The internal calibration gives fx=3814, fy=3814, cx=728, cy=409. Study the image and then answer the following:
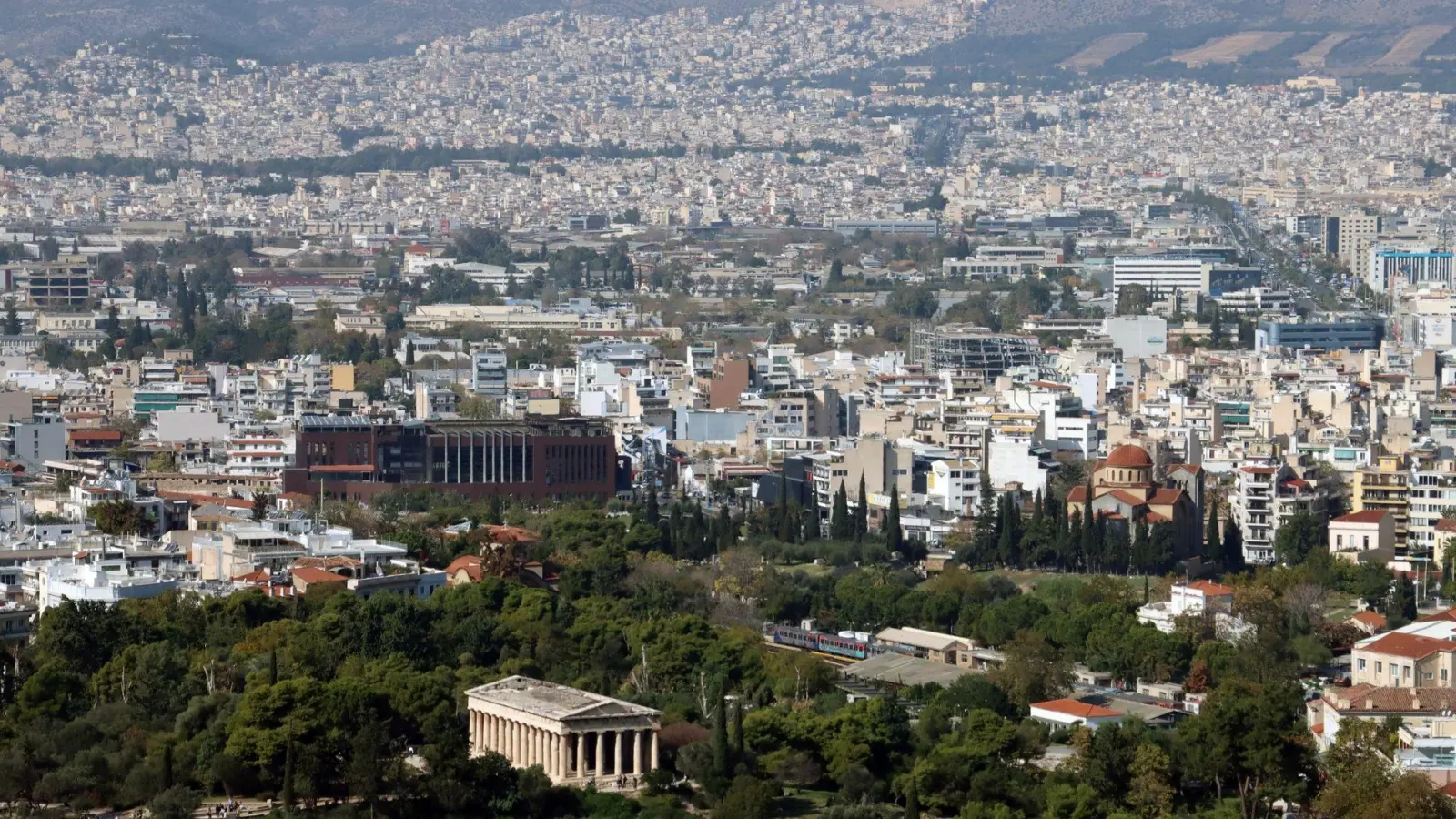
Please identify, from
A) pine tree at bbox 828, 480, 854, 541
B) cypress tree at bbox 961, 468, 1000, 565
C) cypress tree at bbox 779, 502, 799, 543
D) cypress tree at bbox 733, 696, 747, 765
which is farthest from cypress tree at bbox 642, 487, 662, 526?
cypress tree at bbox 733, 696, 747, 765

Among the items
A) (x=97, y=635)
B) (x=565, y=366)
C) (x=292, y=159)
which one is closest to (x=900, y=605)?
(x=97, y=635)

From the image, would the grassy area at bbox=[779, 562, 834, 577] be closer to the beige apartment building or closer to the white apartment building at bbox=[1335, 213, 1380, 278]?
the beige apartment building

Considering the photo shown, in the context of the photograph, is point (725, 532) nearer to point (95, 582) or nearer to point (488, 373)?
point (95, 582)

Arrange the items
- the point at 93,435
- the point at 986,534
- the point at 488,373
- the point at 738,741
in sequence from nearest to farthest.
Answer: the point at 738,741
the point at 986,534
the point at 93,435
the point at 488,373

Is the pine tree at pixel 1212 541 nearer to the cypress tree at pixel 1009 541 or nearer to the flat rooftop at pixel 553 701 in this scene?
the cypress tree at pixel 1009 541

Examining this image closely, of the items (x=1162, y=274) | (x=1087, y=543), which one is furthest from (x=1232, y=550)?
(x=1162, y=274)

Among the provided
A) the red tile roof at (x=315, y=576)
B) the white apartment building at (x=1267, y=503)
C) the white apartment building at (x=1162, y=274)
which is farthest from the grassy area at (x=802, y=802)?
the white apartment building at (x=1162, y=274)
